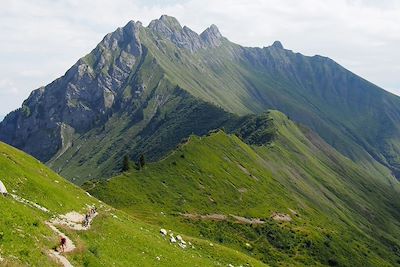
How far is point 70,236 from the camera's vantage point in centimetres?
3925

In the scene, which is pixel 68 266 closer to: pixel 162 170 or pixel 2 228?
pixel 2 228

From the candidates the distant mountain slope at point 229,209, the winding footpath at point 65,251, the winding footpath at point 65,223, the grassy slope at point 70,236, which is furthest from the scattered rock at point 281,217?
the winding footpath at point 65,251

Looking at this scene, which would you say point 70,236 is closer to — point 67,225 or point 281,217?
point 67,225

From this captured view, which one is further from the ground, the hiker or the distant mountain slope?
the hiker

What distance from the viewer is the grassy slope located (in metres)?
30.1

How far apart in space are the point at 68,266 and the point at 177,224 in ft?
285

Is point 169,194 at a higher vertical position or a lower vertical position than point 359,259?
higher

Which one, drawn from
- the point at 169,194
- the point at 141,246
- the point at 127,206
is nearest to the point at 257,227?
the point at 169,194

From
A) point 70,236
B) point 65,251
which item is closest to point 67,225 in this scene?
point 70,236

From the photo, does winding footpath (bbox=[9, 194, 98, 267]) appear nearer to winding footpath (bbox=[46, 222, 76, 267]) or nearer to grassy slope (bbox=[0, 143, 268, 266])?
winding footpath (bbox=[46, 222, 76, 267])

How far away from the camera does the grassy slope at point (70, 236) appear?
30131mm

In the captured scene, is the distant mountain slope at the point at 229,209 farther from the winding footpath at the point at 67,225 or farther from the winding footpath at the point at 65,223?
the winding footpath at the point at 65,223

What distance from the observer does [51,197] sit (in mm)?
55312

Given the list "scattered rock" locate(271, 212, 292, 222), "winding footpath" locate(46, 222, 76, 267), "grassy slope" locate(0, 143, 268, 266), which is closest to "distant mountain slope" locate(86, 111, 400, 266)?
"scattered rock" locate(271, 212, 292, 222)
